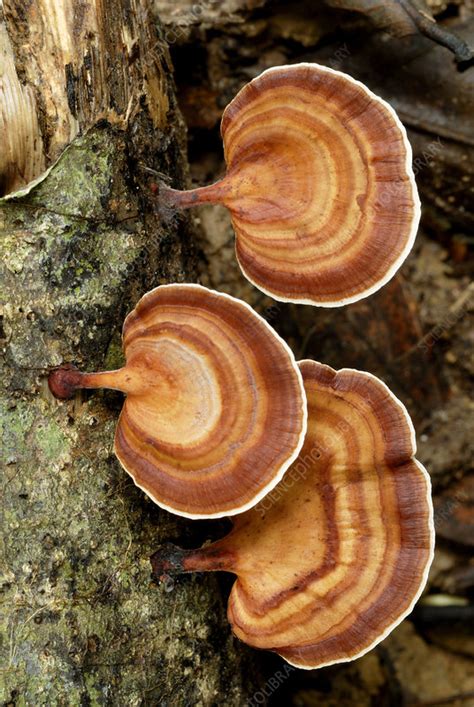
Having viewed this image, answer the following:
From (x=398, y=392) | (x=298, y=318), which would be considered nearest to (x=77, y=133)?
(x=298, y=318)

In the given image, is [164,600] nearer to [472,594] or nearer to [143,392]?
[143,392]

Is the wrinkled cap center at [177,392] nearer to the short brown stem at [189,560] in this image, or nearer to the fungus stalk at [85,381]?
the fungus stalk at [85,381]

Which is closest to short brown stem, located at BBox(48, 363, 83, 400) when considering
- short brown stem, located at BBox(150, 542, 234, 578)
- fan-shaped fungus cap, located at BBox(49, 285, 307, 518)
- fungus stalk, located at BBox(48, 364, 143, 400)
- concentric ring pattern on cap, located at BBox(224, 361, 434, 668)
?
fungus stalk, located at BBox(48, 364, 143, 400)

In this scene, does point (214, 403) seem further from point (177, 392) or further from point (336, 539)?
point (336, 539)

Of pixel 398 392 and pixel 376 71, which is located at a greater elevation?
Answer: pixel 376 71

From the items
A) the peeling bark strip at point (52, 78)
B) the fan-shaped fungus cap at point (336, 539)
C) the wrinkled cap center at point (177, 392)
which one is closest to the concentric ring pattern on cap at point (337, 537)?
the fan-shaped fungus cap at point (336, 539)

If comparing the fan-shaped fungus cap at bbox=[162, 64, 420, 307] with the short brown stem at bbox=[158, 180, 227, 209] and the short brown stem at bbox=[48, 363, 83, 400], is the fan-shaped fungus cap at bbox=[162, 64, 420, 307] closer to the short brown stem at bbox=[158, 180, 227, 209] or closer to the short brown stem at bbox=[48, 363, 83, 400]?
the short brown stem at bbox=[158, 180, 227, 209]
